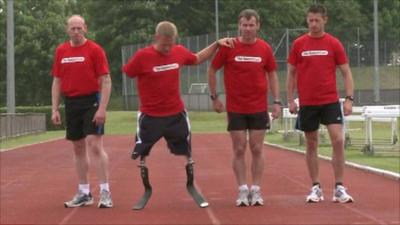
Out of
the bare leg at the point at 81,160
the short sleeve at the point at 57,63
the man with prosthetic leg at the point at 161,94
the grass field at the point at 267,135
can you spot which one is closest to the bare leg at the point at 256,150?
the man with prosthetic leg at the point at 161,94

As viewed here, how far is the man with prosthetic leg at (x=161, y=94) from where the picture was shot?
837 centimetres

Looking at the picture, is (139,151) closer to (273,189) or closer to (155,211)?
(155,211)

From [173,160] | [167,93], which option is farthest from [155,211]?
[173,160]

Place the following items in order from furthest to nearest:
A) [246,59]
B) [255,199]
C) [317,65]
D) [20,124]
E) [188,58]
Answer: [20,124], [255,199], [317,65], [246,59], [188,58]

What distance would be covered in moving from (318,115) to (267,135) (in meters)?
22.5

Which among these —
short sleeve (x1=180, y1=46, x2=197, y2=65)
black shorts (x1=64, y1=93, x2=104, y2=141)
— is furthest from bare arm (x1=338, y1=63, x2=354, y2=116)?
black shorts (x1=64, y1=93, x2=104, y2=141)

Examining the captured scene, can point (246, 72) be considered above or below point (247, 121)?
above

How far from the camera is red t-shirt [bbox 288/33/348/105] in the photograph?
9094 mm

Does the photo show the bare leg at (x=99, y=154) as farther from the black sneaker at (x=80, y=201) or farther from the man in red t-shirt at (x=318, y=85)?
the man in red t-shirt at (x=318, y=85)

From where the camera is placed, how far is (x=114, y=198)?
35.3ft

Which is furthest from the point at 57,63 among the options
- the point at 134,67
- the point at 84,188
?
the point at 84,188

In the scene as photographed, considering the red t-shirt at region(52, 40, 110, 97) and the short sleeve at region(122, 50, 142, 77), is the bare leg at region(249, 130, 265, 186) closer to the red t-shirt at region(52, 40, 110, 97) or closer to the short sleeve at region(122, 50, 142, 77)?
the short sleeve at region(122, 50, 142, 77)

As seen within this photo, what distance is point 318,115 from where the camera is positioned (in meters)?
9.37

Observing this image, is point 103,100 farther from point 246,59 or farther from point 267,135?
point 267,135
